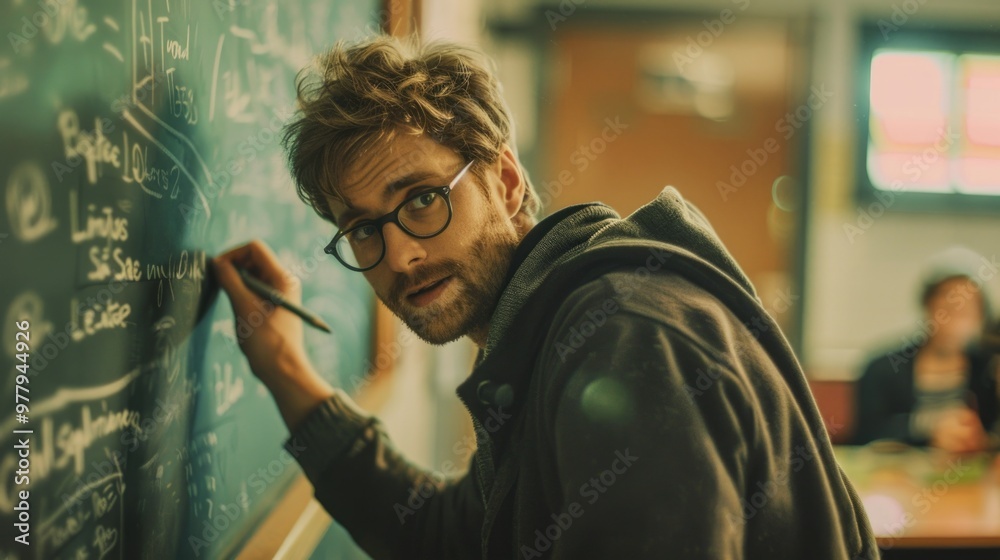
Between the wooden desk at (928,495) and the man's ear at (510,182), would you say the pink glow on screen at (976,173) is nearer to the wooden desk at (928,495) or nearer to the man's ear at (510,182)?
the wooden desk at (928,495)

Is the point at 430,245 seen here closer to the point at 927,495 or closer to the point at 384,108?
the point at 384,108

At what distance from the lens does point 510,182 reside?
47.9 inches

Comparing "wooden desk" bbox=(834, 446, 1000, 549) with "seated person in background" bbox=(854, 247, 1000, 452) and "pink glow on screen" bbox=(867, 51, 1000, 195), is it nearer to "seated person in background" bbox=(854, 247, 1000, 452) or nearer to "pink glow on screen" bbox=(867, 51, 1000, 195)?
"seated person in background" bbox=(854, 247, 1000, 452)

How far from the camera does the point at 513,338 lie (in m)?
0.94

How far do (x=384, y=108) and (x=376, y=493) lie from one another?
590 mm

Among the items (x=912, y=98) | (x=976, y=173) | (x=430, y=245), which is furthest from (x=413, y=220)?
(x=976, y=173)

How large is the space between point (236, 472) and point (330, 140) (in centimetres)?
46

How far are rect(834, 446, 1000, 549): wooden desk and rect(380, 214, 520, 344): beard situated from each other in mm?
1535

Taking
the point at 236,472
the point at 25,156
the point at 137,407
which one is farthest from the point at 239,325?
the point at 25,156

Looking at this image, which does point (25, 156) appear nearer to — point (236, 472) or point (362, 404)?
point (236, 472)

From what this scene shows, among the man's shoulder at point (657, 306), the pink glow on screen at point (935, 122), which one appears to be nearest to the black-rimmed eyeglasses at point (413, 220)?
the man's shoulder at point (657, 306)

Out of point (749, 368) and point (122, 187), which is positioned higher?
point (122, 187)

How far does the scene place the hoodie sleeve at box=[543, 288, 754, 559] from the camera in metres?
0.70

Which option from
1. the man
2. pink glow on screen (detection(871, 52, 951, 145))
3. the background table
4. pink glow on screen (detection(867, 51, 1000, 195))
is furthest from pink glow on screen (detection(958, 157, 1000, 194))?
the man
